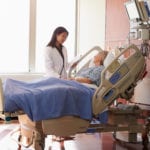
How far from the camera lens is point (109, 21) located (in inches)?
202

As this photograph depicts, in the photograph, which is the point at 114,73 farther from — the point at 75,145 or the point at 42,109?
the point at 75,145

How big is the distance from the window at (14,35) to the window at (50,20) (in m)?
0.22

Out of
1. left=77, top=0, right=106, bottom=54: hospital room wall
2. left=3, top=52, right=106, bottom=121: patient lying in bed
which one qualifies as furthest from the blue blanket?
left=77, top=0, right=106, bottom=54: hospital room wall

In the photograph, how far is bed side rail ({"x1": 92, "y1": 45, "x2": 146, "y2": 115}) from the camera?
109 inches

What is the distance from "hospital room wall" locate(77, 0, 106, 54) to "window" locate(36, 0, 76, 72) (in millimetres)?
160

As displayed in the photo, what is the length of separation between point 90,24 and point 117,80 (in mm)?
2868

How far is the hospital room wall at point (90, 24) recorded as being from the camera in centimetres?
536

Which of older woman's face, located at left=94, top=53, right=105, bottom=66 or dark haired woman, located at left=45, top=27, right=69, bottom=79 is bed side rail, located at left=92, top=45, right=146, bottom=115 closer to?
older woman's face, located at left=94, top=53, right=105, bottom=66

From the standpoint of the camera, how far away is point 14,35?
5820 mm

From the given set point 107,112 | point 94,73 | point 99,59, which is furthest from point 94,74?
point 107,112

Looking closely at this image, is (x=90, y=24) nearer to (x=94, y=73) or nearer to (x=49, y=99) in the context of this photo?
(x=94, y=73)

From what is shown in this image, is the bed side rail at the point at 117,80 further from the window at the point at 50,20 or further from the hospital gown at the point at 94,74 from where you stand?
the window at the point at 50,20

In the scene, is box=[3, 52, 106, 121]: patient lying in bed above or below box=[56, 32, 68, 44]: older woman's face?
below

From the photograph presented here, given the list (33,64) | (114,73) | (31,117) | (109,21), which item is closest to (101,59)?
(114,73)
